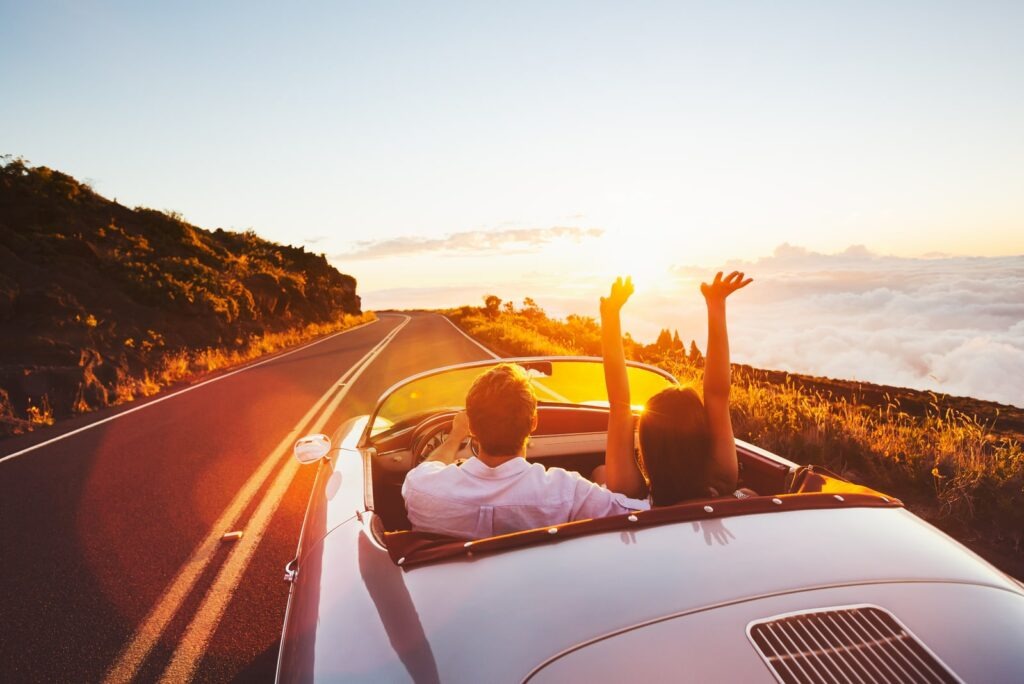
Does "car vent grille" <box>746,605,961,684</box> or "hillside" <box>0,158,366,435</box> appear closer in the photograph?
"car vent grille" <box>746,605,961,684</box>

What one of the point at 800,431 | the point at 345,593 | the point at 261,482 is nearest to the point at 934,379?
the point at 800,431

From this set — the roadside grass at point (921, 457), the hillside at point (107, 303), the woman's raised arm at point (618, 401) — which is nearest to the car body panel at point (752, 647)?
the woman's raised arm at point (618, 401)

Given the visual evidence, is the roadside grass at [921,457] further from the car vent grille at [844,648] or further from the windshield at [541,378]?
the car vent grille at [844,648]

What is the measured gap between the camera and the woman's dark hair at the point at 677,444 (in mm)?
2154

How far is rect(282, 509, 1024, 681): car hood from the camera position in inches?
51.8

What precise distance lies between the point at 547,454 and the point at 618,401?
1.54m

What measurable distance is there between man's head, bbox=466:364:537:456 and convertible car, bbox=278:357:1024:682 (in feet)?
1.25

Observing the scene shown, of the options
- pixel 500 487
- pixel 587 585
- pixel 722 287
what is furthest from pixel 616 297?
pixel 587 585

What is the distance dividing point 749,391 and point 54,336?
1610cm

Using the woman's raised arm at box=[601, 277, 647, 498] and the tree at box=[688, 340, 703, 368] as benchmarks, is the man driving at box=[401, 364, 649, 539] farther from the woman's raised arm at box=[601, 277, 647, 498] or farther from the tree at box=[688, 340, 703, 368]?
the tree at box=[688, 340, 703, 368]

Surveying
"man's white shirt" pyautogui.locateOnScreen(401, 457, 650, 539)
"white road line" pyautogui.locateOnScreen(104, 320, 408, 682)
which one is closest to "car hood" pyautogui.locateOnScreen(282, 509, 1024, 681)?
"man's white shirt" pyautogui.locateOnScreen(401, 457, 650, 539)

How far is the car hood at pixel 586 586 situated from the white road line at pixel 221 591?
1736 millimetres

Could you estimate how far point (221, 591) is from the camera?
12.3 feet

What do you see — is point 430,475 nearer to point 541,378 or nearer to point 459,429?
point 459,429
